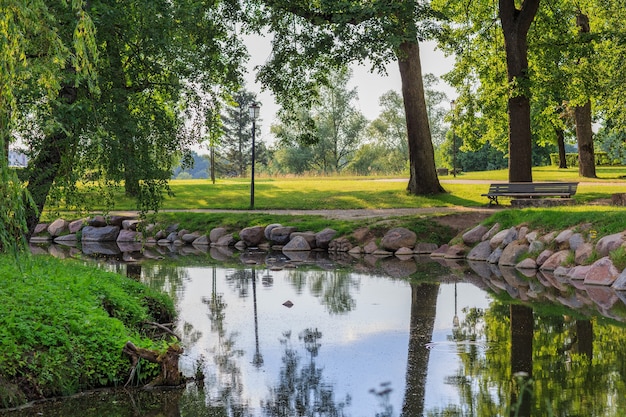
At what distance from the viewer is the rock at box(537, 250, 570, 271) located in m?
17.0

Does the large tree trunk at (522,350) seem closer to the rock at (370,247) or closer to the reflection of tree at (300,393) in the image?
the reflection of tree at (300,393)

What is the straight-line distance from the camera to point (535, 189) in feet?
78.3

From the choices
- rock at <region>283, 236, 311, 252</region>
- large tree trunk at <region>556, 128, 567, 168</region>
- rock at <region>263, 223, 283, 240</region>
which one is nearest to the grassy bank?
rock at <region>283, 236, 311, 252</region>

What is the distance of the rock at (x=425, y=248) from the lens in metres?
21.6

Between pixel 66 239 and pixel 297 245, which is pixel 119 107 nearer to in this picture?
pixel 297 245

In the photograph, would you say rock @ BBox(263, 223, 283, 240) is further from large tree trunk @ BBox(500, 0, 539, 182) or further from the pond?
the pond

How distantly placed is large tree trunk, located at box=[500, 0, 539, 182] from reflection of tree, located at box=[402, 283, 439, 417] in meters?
11.5

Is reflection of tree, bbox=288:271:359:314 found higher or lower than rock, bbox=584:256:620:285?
lower

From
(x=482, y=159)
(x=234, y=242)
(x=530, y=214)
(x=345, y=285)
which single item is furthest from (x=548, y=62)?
(x=482, y=159)

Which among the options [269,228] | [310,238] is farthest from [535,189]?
[269,228]

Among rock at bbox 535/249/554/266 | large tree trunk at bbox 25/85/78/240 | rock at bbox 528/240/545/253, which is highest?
large tree trunk at bbox 25/85/78/240

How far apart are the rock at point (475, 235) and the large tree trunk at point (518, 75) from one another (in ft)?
18.6

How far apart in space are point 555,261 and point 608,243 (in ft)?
5.08

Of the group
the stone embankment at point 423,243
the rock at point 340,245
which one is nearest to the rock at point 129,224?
the stone embankment at point 423,243
